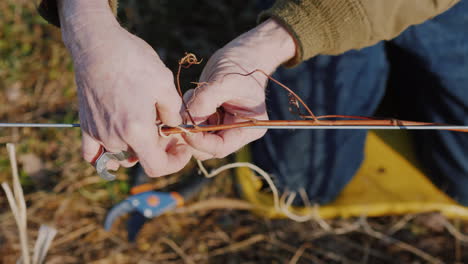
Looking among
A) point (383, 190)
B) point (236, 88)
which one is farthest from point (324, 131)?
point (236, 88)

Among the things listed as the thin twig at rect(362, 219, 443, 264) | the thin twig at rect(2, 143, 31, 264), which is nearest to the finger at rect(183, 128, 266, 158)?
the thin twig at rect(2, 143, 31, 264)

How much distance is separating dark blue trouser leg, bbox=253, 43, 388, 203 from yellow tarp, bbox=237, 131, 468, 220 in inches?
3.0

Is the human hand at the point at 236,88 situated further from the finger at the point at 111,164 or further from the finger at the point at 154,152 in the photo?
the finger at the point at 111,164

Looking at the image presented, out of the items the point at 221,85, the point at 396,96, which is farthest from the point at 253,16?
the point at 221,85

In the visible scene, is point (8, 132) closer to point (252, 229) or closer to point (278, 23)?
point (252, 229)

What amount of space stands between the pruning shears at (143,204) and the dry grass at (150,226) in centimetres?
7

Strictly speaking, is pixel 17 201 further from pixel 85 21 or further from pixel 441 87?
pixel 441 87

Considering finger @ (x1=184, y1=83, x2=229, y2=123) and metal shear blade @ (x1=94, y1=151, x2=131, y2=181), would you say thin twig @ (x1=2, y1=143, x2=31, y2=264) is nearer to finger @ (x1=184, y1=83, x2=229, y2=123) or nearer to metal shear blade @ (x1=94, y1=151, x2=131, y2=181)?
metal shear blade @ (x1=94, y1=151, x2=131, y2=181)

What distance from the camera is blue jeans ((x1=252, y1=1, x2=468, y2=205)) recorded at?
53.9 inches

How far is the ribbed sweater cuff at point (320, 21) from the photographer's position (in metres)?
0.94

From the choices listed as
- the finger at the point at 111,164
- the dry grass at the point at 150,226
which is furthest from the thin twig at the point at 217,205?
the finger at the point at 111,164

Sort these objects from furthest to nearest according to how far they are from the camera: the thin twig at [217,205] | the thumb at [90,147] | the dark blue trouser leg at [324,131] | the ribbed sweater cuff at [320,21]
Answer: the thin twig at [217,205], the dark blue trouser leg at [324,131], the ribbed sweater cuff at [320,21], the thumb at [90,147]

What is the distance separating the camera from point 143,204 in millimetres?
1592

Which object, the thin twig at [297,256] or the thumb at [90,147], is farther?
the thin twig at [297,256]
